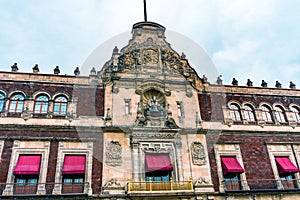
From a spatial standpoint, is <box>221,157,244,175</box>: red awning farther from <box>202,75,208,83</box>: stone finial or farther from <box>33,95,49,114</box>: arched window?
<box>33,95,49,114</box>: arched window

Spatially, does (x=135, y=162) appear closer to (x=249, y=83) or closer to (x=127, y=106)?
(x=127, y=106)

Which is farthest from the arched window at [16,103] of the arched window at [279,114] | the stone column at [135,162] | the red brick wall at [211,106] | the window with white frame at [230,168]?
the arched window at [279,114]

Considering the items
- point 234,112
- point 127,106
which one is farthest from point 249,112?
point 127,106

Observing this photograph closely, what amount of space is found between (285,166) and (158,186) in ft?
31.4

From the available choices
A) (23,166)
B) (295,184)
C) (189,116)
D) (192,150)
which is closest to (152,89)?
(189,116)

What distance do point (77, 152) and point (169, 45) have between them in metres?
11.4

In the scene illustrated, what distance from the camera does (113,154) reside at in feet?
53.1

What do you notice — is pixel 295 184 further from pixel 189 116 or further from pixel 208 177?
pixel 189 116

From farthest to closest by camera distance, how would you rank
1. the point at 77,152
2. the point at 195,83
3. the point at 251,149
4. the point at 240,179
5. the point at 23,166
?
the point at 195,83 < the point at 251,149 < the point at 240,179 < the point at 77,152 < the point at 23,166

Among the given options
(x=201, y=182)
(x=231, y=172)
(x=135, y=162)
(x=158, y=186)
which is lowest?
(x=158, y=186)

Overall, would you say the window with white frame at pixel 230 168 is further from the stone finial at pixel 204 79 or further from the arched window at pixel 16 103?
the arched window at pixel 16 103

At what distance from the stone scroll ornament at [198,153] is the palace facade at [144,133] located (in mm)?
73

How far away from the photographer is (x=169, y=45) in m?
21.3

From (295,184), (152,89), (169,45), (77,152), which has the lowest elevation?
(295,184)
